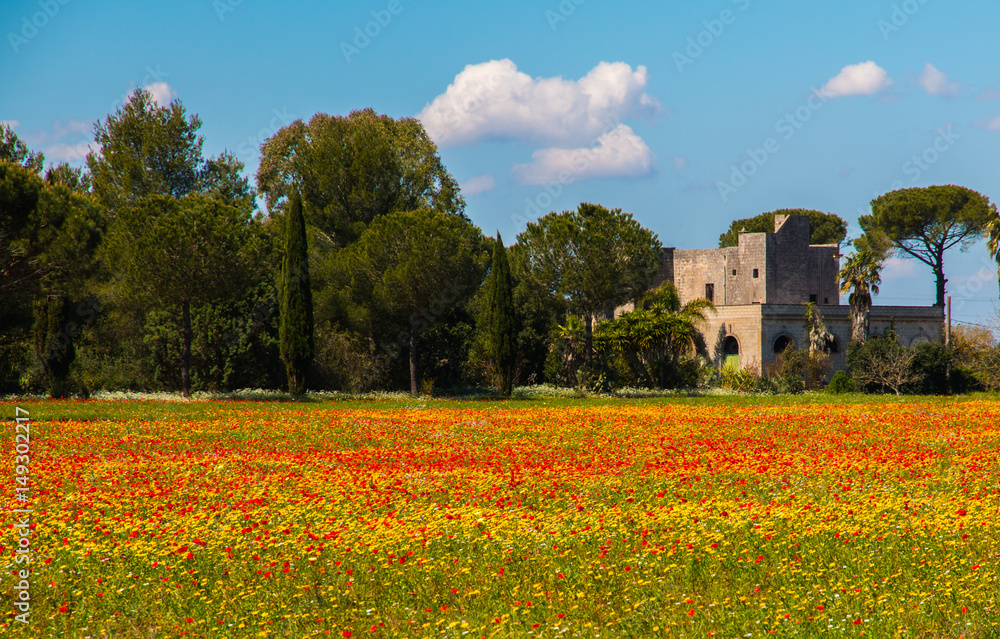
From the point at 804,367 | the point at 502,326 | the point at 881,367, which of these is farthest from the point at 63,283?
the point at 881,367

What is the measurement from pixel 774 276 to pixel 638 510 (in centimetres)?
5584

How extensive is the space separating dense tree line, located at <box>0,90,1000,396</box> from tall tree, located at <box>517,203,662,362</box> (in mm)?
85

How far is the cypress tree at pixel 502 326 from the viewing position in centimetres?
3769

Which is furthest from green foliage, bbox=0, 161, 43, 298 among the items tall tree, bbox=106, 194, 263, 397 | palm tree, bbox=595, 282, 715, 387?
palm tree, bbox=595, 282, 715, 387

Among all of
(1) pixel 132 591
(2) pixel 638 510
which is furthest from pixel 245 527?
(2) pixel 638 510

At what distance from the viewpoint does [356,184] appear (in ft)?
159

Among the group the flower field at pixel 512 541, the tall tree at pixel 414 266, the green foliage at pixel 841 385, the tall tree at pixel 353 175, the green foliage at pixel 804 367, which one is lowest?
the flower field at pixel 512 541

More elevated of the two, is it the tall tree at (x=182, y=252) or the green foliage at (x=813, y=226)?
the green foliage at (x=813, y=226)

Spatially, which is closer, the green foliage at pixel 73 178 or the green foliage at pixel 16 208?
the green foliage at pixel 16 208

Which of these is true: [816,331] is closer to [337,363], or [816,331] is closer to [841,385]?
[841,385]

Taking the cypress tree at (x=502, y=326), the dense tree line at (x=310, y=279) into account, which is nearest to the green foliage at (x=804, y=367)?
the dense tree line at (x=310, y=279)

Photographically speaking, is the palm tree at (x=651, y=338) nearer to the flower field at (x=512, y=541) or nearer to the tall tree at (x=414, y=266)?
the tall tree at (x=414, y=266)

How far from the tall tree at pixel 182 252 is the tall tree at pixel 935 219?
48512mm

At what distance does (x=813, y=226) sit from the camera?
88.2m
